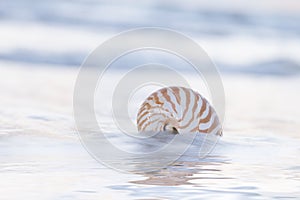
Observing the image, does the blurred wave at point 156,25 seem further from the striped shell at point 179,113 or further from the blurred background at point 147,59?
the striped shell at point 179,113

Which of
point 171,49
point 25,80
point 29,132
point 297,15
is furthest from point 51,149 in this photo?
point 297,15

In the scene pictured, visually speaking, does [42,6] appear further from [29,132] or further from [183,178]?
[183,178]

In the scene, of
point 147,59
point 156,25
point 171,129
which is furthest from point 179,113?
point 156,25

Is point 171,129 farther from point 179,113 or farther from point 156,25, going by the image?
point 156,25

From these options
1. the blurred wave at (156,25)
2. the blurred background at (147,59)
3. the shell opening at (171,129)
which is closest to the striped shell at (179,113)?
the shell opening at (171,129)

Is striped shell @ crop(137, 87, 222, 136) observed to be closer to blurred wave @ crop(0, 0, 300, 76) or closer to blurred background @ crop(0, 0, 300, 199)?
blurred background @ crop(0, 0, 300, 199)

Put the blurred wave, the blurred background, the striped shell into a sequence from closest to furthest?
the blurred background, the striped shell, the blurred wave

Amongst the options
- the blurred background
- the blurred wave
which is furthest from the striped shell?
the blurred wave
